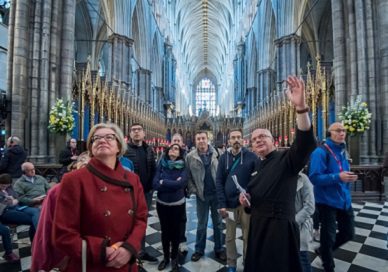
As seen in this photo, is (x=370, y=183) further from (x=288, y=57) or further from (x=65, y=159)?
(x=288, y=57)

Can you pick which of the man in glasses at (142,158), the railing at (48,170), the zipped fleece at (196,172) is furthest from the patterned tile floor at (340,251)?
the railing at (48,170)

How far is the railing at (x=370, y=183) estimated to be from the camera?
669cm

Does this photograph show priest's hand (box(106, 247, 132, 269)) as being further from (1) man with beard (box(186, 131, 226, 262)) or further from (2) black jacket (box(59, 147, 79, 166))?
(2) black jacket (box(59, 147, 79, 166))

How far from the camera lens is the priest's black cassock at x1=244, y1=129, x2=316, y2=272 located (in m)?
1.71

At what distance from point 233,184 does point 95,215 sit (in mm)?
1686

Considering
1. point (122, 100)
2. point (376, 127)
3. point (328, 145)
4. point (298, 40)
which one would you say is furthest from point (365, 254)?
point (298, 40)

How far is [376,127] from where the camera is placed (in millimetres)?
7777

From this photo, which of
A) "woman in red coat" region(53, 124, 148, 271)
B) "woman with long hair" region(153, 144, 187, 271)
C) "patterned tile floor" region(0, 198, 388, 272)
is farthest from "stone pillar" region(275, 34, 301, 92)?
"woman in red coat" region(53, 124, 148, 271)

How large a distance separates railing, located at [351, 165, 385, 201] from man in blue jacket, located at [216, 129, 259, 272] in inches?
213

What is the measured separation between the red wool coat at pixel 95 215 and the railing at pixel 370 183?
7.03m

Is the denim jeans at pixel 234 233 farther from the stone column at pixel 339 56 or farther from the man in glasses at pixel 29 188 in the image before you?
the stone column at pixel 339 56

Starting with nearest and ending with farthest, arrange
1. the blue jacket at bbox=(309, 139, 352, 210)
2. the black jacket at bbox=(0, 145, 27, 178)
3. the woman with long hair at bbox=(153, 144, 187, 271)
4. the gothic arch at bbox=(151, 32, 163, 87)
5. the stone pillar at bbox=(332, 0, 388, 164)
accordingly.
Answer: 1. the blue jacket at bbox=(309, 139, 352, 210)
2. the woman with long hair at bbox=(153, 144, 187, 271)
3. the black jacket at bbox=(0, 145, 27, 178)
4. the stone pillar at bbox=(332, 0, 388, 164)
5. the gothic arch at bbox=(151, 32, 163, 87)

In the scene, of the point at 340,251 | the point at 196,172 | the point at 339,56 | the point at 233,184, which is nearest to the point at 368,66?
the point at 339,56

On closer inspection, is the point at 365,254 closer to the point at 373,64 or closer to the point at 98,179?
the point at 98,179
